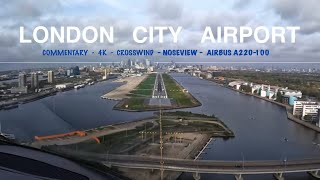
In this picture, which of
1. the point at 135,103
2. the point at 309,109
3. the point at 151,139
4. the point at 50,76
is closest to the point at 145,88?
the point at 135,103

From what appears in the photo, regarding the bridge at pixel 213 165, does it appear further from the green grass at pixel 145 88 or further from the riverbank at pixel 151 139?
the green grass at pixel 145 88

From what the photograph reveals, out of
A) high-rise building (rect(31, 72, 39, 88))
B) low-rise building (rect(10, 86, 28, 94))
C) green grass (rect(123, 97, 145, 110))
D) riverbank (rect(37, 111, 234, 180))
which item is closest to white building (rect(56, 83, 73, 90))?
high-rise building (rect(31, 72, 39, 88))

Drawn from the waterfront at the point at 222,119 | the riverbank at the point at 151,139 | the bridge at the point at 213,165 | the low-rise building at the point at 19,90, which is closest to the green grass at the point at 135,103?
the waterfront at the point at 222,119

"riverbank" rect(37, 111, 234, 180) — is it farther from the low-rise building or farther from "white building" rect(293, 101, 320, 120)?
the low-rise building

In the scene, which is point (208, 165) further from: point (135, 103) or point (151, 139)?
point (135, 103)

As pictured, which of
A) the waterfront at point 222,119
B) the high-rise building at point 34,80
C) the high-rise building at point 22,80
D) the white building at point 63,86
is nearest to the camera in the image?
the waterfront at point 222,119
